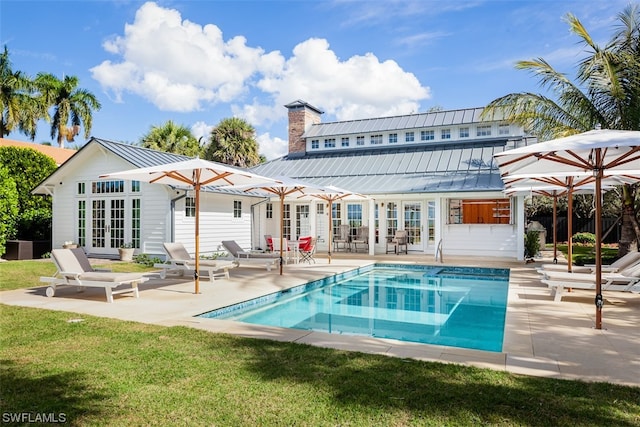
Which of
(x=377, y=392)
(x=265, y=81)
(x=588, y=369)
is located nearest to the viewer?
(x=377, y=392)

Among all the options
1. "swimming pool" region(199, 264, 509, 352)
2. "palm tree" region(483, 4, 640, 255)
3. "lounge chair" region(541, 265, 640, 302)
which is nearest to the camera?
"swimming pool" region(199, 264, 509, 352)

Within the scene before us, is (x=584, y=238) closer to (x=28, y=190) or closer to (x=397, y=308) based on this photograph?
(x=397, y=308)

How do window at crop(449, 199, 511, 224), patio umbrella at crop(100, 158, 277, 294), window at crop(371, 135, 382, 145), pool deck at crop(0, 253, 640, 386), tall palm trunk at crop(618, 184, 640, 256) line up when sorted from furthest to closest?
window at crop(371, 135, 382, 145)
window at crop(449, 199, 511, 224)
tall palm trunk at crop(618, 184, 640, 256)
patio umbrella at crop(100, 158, 277, 294)
pool deck at crop(0, 253, 640, 386)

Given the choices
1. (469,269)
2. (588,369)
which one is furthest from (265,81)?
(588,369)

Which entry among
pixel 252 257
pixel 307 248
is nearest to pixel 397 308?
pixel 252 257

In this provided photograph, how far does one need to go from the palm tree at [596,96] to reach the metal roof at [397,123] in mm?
7433

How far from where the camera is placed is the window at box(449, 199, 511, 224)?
58.6ft

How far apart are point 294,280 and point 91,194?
10474 mm

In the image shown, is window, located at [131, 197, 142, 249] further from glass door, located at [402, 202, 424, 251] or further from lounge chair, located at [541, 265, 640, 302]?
lounge chair, located at [541, 265, 640, 302]

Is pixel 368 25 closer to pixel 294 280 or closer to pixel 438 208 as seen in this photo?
pixel 438 208

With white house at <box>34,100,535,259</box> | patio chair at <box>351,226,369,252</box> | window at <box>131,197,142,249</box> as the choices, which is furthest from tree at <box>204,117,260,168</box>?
window at <box>131,197,142,249</box>

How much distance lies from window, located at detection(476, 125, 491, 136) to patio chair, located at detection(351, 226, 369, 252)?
7.75 m

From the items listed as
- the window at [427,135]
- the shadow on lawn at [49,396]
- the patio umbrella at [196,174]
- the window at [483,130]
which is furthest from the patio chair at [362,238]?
the shadow on lawn at [49,396]

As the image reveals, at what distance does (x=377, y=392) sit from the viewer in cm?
390
